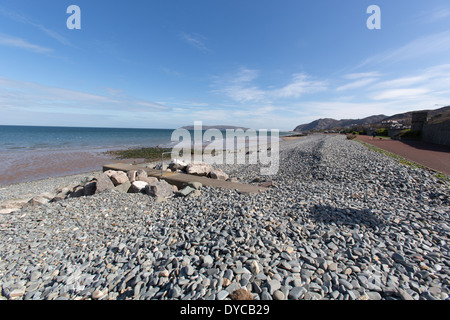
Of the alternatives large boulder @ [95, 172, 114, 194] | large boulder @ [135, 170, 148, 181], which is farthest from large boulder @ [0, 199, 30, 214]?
large boulder @ [135, 170, 148, 181]

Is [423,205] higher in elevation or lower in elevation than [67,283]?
higher

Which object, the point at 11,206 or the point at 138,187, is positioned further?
the point at 138,187

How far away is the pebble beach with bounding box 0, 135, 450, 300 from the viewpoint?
8.21 feet

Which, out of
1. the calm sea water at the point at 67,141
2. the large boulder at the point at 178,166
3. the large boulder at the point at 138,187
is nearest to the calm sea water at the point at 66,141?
the calm sea water at the point at 67,141

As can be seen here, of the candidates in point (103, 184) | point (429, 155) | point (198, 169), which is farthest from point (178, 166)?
point (429, 155)

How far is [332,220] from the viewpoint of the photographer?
4180 millimetres

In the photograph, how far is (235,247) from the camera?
319 centimetres

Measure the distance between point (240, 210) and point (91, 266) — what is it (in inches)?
119

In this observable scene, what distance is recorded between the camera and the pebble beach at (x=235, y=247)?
2502 millimetres

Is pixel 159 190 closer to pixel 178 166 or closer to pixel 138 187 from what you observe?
pixel 138 187

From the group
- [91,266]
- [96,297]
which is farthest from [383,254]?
[91,266]

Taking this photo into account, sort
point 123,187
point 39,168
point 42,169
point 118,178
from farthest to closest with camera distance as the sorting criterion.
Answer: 1. point 39,168
2. point 42,169
3. point 118,178
4. point 123,187

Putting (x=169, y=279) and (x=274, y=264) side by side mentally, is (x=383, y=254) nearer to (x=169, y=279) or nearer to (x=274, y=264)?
(x=274, y=264)
